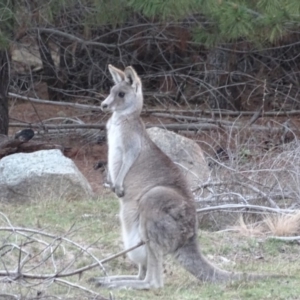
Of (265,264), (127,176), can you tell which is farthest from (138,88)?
(265,264)

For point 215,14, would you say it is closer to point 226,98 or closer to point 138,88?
point 138,88

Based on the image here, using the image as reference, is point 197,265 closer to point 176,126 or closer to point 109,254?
point 109,254

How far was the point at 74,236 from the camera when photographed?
8367 mm

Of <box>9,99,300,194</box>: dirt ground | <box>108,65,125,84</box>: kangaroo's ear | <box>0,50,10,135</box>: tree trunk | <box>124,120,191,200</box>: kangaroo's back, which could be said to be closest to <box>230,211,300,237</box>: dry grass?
<box>124,120,191,200</box>: kangaroo's back

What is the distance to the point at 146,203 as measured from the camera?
684cm

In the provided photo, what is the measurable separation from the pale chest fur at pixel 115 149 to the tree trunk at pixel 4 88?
18.9 feet

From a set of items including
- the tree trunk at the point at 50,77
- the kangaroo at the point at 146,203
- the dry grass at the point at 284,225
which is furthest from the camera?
the tree trunk at the point at 50,77

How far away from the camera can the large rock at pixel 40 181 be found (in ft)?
34.1

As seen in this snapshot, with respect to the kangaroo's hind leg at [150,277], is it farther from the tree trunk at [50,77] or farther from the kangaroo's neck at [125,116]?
the tree trunk at [50,77]

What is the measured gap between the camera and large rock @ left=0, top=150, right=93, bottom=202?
1038 cm

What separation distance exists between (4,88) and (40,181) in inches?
136

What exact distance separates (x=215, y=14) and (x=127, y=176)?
8.77 feet

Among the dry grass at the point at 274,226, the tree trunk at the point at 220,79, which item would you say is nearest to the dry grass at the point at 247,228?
the dry grass at the point at 274,226

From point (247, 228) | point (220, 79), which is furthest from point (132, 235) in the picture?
point (220, 79)
